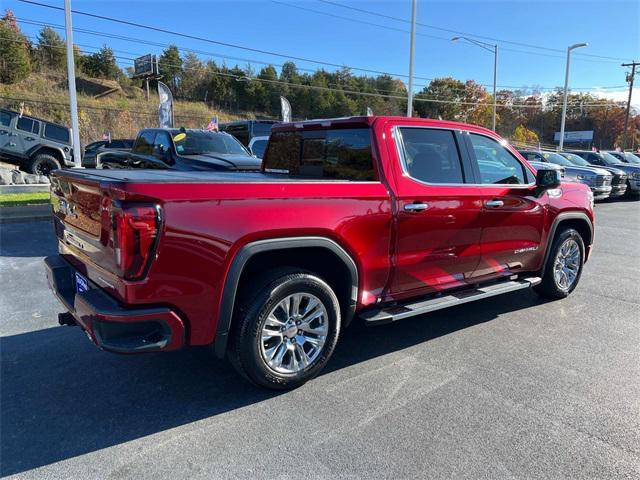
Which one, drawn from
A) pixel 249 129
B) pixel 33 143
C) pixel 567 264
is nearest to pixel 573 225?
pixel 567 264

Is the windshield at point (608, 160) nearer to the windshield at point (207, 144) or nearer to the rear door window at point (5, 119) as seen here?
the windshield at point (207, 144)

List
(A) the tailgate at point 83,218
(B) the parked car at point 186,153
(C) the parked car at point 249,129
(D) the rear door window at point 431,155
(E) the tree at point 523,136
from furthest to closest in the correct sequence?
1. (E) the tree at point 523,136
2. (C) the parked car at point 249,129
3. (B) the parked car at point 186,153
4. (D) the rear door window at point 431,155
5. (A) the tailgate at point 83,218

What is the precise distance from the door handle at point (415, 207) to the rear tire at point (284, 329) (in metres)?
0.93

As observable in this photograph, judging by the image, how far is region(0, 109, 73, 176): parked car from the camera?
1647 centimetres

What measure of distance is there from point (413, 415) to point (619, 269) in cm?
570

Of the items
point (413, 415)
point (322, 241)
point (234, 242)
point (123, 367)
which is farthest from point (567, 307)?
point (123, 367)

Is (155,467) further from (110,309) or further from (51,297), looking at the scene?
(51,297)

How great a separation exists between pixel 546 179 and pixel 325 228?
2.80 meters

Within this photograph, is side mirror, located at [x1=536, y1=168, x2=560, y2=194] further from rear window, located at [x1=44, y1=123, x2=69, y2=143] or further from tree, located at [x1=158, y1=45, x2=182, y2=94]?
tree, located at [x1=158, y1=45, x2=182, y2=94]

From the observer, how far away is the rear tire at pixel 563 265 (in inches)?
213

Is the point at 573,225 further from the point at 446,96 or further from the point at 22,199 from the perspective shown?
the point at 446,96

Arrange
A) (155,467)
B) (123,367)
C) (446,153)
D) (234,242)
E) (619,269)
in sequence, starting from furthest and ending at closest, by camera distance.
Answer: (619,269), (446,153), (123,367), (234,242), (155,467)

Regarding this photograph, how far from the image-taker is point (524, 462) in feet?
8.73

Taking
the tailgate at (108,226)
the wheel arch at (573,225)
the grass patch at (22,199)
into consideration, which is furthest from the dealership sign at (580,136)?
the tailgate at (108,226)
